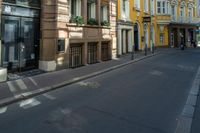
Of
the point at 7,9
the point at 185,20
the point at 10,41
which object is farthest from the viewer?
the point at 185,20

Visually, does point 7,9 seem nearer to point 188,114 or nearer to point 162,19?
point 188,114

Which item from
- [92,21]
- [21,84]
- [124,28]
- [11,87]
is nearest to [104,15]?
[92,21]

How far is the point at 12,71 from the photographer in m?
11.0

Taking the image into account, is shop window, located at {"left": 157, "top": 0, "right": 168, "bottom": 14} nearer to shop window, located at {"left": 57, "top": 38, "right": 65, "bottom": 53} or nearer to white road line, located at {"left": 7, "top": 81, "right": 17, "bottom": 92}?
shop window, located at {"left": 57, "top": 38, "right": 65, "bottom": 53}

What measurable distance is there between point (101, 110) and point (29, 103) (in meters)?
2.07

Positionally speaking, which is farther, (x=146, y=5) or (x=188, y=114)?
(x=146, y=5)

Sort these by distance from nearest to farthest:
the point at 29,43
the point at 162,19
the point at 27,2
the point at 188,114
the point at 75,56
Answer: the point at 188,114, the point at 27,2, the point at 29,43, the point at 75,56, the point at 162,19

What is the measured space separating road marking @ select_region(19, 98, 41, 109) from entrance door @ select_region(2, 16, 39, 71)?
3902 millimetres

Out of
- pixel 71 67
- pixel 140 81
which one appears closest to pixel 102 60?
pixel 71 67

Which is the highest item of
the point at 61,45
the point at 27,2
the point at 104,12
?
the point at 104,12

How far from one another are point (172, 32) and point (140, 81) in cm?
2819

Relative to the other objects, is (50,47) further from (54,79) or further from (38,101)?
(38,101)

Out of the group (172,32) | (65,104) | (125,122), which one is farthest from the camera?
(172,32)

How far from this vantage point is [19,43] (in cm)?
1135
